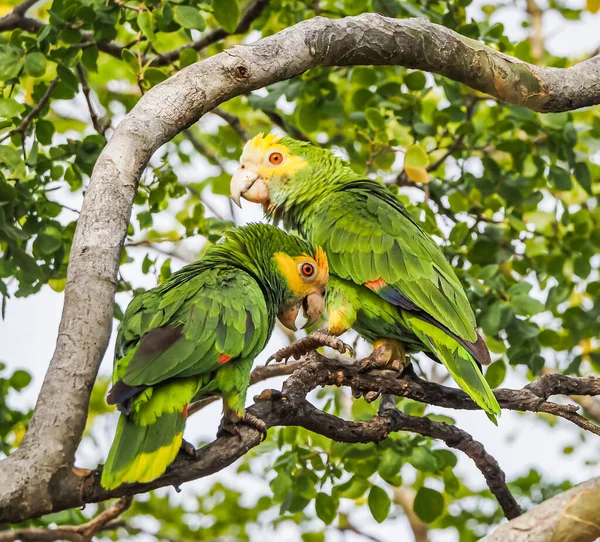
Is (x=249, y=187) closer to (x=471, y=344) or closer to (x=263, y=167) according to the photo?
(x=263, y=167)

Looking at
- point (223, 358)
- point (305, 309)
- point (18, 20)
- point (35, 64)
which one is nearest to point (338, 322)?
point (305, 309)

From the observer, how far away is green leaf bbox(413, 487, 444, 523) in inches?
116

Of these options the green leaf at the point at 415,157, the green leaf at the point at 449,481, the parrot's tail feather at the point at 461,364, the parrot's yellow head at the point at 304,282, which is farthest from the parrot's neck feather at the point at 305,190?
the green leaf at the point at 449,481

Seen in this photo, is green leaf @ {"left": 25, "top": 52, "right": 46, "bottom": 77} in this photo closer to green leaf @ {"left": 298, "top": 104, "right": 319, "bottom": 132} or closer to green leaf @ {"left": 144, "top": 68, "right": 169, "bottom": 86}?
green leaf @ {"left": 144, "top": 68, "right": 169, "bottom": 86}

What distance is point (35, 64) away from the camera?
2602 mm

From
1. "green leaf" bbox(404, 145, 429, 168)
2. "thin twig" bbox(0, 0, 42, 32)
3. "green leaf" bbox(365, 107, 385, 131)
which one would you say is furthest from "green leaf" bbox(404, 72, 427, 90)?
"thin twig" bbox(0, 0, 42, 32)

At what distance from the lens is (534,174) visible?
3.57 metres

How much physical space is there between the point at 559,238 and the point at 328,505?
159 centimetres

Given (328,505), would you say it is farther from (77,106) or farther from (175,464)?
(77,106)

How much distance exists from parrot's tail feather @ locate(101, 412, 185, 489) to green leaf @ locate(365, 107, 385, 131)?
5.93 feet

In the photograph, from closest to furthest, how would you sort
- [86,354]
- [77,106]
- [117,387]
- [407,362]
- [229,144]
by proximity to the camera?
[86,354], [117,387], [407,362], [229,144], [77,106]

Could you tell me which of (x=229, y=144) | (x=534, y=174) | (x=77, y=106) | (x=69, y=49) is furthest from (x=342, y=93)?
(x=69, y=49)

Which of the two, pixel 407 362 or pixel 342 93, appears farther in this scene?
pixel 342 93

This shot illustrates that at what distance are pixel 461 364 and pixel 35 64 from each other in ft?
5.58
